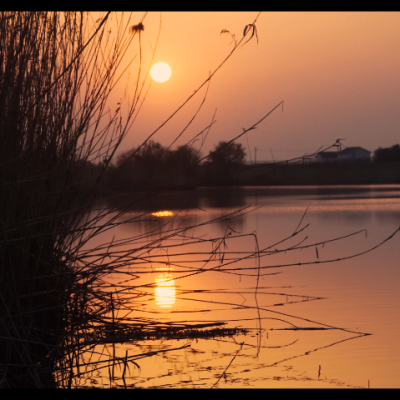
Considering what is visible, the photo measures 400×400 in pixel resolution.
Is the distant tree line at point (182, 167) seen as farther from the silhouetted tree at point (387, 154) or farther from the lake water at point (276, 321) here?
the silhouetted tree at point (387, 154)

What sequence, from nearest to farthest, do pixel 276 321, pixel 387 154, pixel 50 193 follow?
pixel 50 193, pixel 276 321, pixel 387 154

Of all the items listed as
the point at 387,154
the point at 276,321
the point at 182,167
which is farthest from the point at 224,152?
the point at 387,154

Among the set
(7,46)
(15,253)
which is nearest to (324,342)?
(15,253)

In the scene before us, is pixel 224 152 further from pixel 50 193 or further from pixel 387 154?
pixel 387 154

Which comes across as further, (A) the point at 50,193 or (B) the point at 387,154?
(B) the point at 387,154

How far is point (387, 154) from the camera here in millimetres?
51062

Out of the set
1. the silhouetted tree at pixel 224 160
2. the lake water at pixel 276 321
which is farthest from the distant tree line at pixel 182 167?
the lake water at pixel 276 321

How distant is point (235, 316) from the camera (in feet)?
11.8

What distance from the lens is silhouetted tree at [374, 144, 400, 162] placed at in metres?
49.4

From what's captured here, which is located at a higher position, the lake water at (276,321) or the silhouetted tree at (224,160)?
the silhouetted tree at (224,160)

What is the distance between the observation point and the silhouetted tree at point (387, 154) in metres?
49.4

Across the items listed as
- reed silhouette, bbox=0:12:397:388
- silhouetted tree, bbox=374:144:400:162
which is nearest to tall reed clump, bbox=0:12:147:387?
reed silhouette, bbox=0:12:397:388

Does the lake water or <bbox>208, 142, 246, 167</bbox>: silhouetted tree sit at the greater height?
<bbox>208, 142, 246, 167</bbox>: silhouetted tree

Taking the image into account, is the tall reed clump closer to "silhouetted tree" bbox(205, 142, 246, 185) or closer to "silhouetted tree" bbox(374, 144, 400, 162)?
"silhouetted tree" bbox(205, 142, 246, 185)
